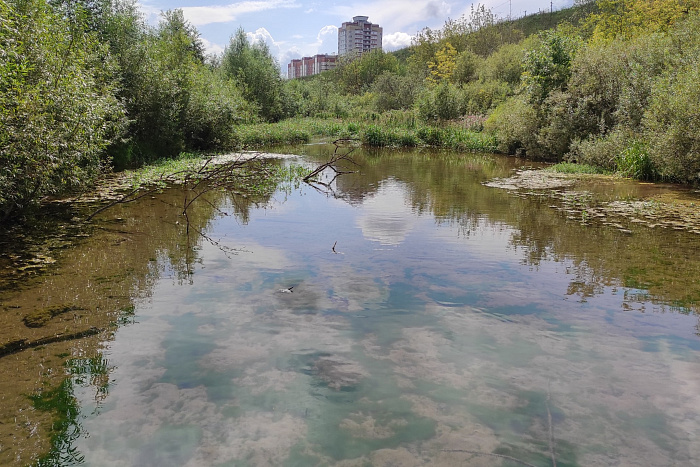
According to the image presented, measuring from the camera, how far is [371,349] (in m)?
4.91

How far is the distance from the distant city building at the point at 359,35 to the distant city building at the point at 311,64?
7.18m

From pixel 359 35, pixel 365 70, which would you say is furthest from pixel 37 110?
pixel 359 35

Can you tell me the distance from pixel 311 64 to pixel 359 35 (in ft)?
65.4

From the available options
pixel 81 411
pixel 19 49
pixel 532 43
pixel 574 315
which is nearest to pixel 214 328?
pixel 81 411

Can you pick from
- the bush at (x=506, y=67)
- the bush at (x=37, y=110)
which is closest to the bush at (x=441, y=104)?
the bush at (x=506, y=67)

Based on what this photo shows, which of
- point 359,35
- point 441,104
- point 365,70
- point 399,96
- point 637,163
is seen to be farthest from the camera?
point 359,35

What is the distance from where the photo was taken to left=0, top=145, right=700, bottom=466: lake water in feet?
11.6

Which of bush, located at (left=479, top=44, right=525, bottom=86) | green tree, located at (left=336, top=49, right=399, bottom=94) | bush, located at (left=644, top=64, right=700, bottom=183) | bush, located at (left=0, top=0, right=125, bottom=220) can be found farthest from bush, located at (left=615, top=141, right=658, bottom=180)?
green tree, located at (left=336, top=49, right=399, bottom=94)

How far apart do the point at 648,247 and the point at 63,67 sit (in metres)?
11.8

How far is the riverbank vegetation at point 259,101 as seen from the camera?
8516 millimetres

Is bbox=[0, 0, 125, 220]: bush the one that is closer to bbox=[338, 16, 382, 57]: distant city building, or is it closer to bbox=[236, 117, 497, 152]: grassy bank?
bbox=[236, 117, 497, 152]: grassy bank

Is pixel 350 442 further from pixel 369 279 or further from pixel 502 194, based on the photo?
pixel 502 194

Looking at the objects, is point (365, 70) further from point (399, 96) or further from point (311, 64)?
point (311, 64)

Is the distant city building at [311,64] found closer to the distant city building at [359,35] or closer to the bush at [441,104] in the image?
the distant city building at [359,35]
